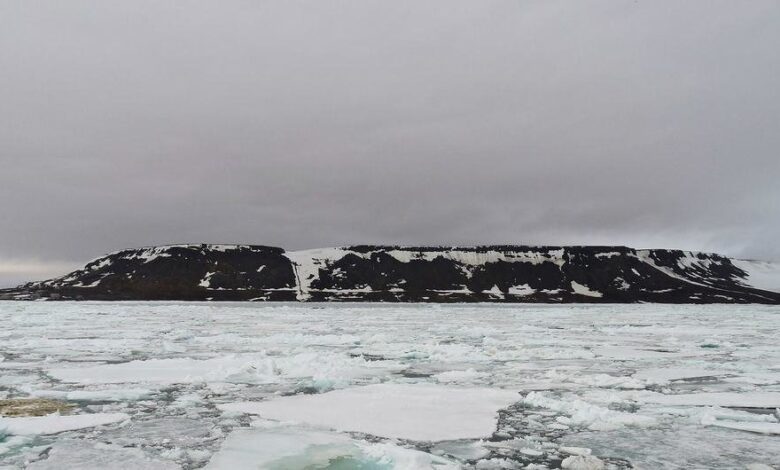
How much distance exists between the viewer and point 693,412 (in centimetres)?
713

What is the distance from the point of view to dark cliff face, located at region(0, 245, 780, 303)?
12356 cm

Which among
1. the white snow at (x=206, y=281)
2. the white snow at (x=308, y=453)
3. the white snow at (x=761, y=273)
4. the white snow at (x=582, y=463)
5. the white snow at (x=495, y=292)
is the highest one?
the white snow at (x=761, y=273)

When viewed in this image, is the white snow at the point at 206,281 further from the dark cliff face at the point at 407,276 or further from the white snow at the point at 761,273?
the white snow at the point at 761,273

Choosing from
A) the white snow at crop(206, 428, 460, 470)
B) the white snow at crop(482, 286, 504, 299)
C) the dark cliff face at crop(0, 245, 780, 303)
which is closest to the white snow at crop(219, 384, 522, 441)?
the white snow at crop(206, 428, 460, 470)

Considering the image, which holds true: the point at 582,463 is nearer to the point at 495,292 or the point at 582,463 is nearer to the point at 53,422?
the point at 53,422

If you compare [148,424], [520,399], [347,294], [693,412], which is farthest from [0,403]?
[347,294]

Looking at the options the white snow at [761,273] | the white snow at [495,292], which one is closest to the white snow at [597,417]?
the white snow at [495,292]

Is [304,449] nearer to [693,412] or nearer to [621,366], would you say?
[693,412]

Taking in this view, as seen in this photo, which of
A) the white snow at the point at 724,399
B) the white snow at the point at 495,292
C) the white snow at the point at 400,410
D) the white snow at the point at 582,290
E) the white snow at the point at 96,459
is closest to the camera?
the white snow at the point at 96,459

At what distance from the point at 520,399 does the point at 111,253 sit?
17185 cm

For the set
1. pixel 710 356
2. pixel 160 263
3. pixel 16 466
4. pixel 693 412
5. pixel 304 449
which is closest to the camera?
pixel 16 466

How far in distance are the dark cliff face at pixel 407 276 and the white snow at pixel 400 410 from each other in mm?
110120

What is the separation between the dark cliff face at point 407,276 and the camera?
124 meters

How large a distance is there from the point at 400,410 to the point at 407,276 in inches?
5397
